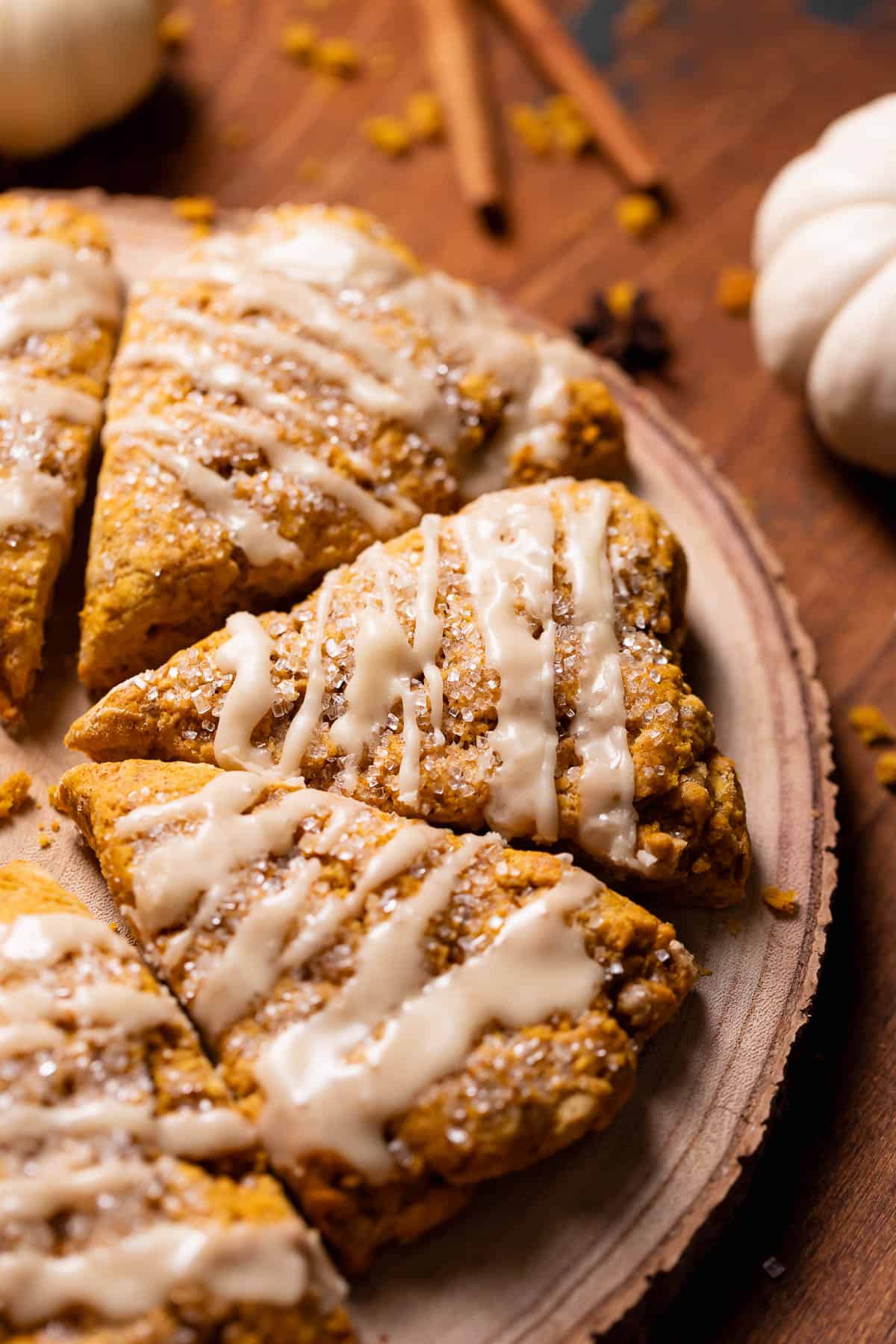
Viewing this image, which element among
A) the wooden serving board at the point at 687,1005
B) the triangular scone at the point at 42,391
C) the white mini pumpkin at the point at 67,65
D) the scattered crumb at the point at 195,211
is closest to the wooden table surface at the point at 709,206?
the white mini pumpkin at the point at 67,65

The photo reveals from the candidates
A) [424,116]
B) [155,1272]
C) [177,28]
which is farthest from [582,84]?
[155,1272]

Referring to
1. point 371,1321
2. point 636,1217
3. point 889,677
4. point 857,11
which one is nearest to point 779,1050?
point 636,1217

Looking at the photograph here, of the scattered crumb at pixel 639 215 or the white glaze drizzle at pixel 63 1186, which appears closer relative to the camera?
the white glaze drizzle at pixel 63 1186

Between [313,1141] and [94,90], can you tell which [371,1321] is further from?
[94,90]

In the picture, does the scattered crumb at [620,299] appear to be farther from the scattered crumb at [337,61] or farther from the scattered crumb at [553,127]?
the scattered crumb at [337,61]

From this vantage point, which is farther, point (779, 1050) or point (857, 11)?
point (857, 11)

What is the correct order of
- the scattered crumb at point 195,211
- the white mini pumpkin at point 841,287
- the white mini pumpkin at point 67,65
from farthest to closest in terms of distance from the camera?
1. the white mini pumpkin at point 67,65
2. the scattered crumb at point 195,211
3. the white mini pumpkin at point 841,287
